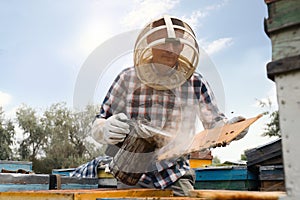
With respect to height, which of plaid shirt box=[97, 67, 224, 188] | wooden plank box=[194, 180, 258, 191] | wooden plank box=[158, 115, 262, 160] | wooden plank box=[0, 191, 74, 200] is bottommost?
wooden plank box=[194, 180, 258, 191]

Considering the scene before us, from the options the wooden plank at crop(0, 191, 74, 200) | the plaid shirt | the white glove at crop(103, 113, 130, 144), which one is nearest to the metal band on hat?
the plaid shirt

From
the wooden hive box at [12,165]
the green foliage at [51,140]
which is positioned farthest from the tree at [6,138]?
the wooden hive box at [12,165]

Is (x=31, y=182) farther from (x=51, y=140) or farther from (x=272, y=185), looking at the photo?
(x=51, y=140)

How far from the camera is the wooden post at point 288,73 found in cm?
89

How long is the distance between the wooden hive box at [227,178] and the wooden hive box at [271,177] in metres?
0.12

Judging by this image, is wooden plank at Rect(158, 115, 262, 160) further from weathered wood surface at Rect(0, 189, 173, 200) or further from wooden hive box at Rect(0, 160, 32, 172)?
wooden hive box at Rect(0, 160, 32, 172)

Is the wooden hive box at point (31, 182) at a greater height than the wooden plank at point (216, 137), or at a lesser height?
lesser

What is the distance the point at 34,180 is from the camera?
2420mm

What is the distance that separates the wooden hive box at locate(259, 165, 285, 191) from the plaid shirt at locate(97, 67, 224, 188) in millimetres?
1542

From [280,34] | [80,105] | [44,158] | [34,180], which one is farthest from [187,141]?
[44,158]

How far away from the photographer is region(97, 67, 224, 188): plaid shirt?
2115mm

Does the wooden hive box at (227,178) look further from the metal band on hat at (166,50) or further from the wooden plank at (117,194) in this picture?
the wooden plank at (117,194)

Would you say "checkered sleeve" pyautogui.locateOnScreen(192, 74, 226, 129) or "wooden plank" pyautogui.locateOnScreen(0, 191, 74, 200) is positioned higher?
"checkered sleeve" pyautogui.locateOnScreen(192, 74, 226, 129)

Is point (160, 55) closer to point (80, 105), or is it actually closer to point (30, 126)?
point (80, 105)
